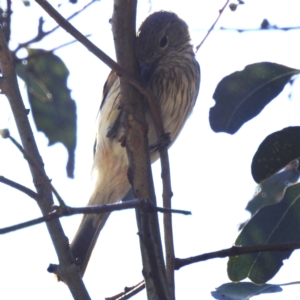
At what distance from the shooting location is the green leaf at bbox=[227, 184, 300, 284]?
1989mm

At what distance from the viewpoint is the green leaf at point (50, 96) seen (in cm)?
238

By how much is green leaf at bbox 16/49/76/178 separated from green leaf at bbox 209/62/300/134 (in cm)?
55

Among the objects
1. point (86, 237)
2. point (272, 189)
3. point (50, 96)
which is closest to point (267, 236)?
point (272, 189)

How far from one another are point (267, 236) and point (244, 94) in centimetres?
48

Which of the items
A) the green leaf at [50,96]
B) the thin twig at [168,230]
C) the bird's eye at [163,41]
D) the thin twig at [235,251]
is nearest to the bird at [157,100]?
the bird's eye at [163,41]

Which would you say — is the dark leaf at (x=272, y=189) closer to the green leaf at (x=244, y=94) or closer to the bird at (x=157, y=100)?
the green leaf at (x=244, y=94)

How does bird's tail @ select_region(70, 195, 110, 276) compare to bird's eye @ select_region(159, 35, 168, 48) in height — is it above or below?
below

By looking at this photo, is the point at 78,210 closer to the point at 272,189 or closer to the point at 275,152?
the point at 275,152

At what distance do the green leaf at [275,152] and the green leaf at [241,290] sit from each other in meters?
0.34

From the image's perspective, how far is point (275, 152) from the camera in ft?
6.38

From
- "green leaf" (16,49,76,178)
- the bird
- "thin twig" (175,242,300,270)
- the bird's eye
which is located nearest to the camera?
"thin twig" (175,242,300,270)

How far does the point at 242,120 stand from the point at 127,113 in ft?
1.54

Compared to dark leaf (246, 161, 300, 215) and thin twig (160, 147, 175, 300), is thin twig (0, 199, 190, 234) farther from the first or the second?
dark leaf (246, 161, 300, 215)

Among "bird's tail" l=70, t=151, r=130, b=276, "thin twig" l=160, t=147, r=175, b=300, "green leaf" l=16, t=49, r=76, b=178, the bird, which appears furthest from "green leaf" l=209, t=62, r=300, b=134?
"bird's tail" l=70, t=151, r=130, b=276
